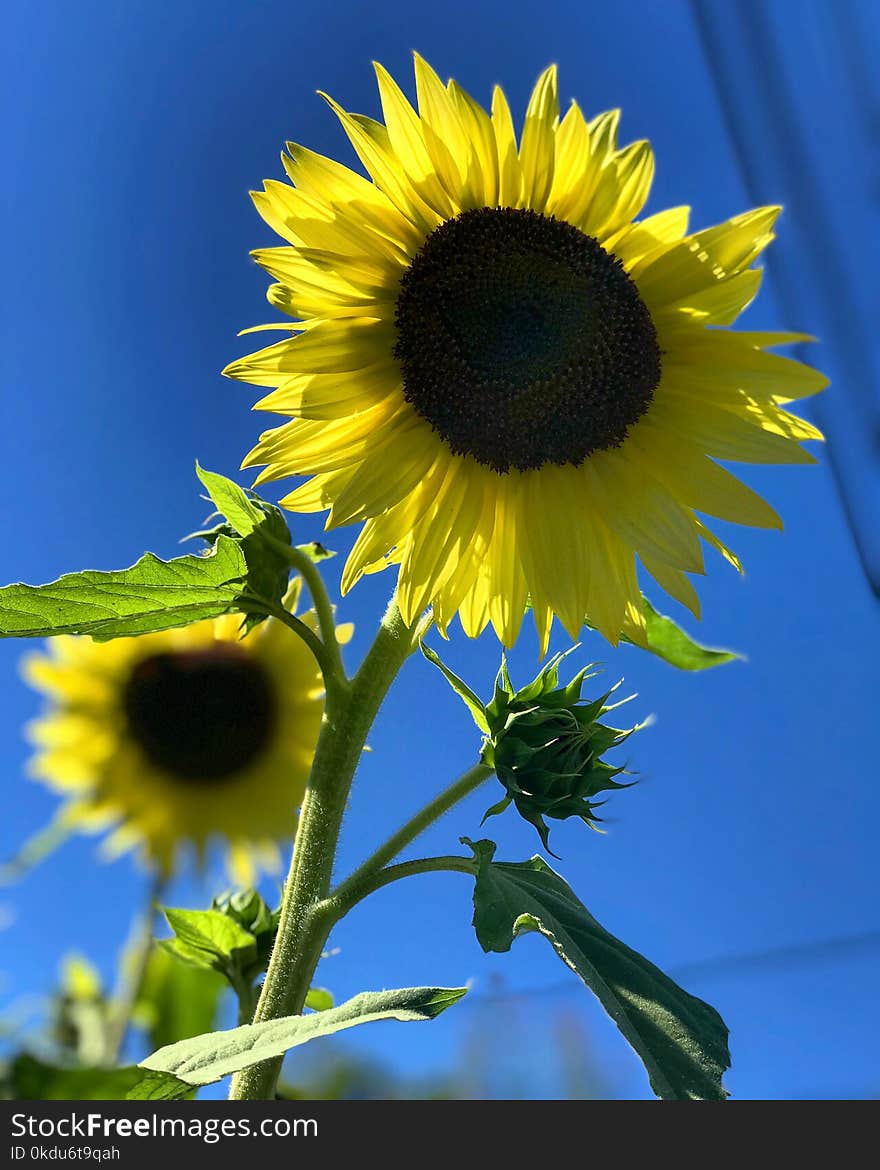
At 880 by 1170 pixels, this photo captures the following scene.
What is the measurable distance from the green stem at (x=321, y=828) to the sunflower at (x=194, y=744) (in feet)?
2.14

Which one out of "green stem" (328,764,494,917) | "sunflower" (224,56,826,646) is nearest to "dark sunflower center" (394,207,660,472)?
"sunflower" (224,56,826,646)

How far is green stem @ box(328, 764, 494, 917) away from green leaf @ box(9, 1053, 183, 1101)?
1.27ft

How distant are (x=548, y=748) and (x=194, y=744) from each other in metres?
0.80

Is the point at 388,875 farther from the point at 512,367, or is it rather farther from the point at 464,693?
the point at 512,367

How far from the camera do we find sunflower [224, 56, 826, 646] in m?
1.02

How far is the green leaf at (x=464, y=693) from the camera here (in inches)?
38.7

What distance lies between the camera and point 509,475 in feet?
3.74

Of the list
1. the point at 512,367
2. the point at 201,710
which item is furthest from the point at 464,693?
the point at 201,710

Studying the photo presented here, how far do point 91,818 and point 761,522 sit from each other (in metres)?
1.12

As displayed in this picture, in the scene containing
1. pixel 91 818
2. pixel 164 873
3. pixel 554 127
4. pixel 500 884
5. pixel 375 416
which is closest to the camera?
pixel 500 884

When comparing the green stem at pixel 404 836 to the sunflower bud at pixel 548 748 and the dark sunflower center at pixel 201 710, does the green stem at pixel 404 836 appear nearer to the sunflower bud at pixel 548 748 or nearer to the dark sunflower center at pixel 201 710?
the sunflower bud at pixel 548 748

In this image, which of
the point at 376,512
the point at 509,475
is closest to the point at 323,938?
the point at 376,512

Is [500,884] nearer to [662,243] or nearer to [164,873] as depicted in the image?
[662,243]
